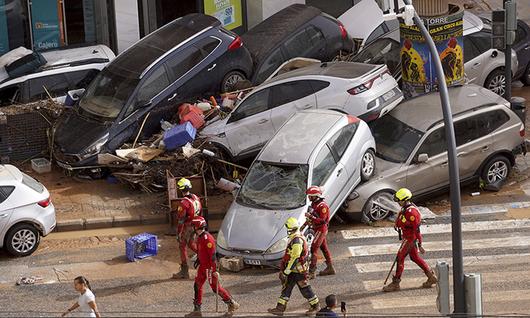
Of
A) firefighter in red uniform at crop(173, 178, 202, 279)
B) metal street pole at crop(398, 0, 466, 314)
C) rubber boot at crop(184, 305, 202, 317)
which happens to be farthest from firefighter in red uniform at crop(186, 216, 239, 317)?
metal street pole at crop(398, 0, 466, 314)

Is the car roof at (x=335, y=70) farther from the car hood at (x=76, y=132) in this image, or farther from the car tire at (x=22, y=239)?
the car tire at (x=22, y=239)

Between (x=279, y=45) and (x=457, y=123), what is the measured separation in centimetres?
486

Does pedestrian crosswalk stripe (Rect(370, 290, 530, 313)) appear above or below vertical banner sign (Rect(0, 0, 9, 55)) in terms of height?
below

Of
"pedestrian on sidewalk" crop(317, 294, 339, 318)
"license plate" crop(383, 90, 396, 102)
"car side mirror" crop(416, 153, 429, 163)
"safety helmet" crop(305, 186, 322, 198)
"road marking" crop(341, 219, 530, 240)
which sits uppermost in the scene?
"license plate" crop(383, 90, 396, 102)

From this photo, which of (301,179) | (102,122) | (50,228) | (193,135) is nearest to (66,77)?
(102,122)

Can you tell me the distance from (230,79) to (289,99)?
2398mm

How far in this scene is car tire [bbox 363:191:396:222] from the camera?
22.9m

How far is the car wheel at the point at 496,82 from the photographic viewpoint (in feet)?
89.6

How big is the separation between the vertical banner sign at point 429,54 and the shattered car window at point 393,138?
2012 mm

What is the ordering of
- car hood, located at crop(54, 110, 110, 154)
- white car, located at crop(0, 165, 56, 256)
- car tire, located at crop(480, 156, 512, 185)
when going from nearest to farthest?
white car, located at crop(0, 165, 56, 256), car tire, located at crop(480, 156, 512, 185), car hood, located at crop(54, 110, 110, 154)

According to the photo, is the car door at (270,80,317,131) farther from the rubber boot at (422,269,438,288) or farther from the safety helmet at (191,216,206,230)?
the rubber boot at (422,269,438,288)

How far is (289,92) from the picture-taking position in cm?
2469

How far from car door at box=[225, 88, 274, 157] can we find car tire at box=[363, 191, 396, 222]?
101 inches

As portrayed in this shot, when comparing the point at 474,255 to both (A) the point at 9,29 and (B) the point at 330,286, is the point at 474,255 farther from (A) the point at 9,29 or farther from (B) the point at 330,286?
(A) the point at 9,29
